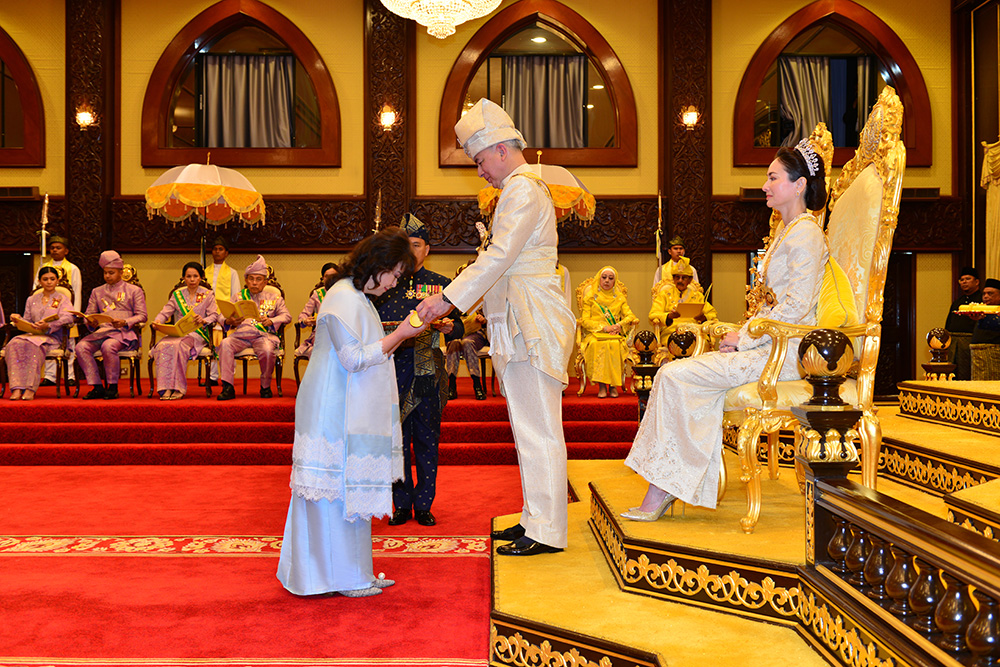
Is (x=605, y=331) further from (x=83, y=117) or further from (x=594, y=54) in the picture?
(x=83, y=117)

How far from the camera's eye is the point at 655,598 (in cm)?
263

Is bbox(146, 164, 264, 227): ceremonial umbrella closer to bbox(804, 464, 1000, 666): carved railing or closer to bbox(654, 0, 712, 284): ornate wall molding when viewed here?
bbox(654, 0, 712, 284): ornate wall molding

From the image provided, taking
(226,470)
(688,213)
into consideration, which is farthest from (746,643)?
(688,213)

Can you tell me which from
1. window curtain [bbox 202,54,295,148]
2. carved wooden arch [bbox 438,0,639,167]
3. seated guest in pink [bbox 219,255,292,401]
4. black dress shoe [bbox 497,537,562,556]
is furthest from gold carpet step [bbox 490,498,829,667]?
window curtain [bbox 202,54,295,148]

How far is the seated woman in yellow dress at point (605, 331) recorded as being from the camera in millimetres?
7891

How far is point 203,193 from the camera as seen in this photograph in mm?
8367

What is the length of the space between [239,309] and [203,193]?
1.53 m

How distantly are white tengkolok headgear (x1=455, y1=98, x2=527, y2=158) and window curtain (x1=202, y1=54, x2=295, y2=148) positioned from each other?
8.37 m

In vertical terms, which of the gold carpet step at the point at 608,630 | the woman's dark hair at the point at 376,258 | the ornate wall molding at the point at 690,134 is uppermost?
the ornate wall molding at the point at 690,134

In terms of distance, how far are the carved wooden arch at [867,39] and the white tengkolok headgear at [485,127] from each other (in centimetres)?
785

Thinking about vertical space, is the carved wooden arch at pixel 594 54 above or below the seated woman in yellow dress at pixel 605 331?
above

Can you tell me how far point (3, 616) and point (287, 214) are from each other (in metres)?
7.75

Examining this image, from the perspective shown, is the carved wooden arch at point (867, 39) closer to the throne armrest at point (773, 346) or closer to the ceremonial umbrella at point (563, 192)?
the ceremonial umbrella at point (563, 192)

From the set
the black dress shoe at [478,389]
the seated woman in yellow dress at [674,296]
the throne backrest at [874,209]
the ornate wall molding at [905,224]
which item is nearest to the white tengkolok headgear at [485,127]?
the throne backrest at [874,209]
